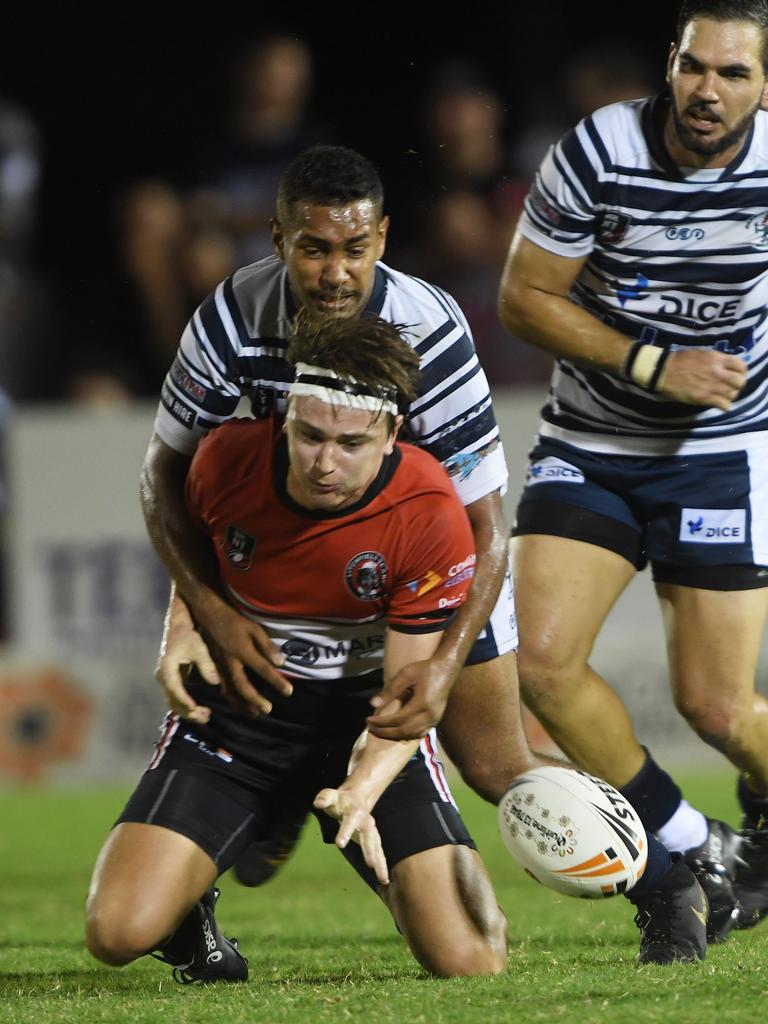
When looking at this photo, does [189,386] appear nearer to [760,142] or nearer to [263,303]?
[263,303]

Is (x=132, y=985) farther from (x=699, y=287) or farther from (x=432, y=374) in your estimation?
(x=699, y=287)

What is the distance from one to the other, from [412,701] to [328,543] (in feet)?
1.47

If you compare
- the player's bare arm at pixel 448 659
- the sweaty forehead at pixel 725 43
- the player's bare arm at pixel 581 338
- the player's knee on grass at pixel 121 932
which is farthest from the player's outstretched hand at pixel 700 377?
the player's knee on grass at pixel 121 932

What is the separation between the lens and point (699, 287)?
481 cm

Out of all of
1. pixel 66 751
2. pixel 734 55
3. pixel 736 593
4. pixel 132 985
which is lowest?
pixel 66 751

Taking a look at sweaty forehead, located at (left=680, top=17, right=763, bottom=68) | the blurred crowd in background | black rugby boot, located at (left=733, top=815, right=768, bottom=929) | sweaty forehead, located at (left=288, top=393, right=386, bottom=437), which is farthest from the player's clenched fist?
the blurred crowd in background

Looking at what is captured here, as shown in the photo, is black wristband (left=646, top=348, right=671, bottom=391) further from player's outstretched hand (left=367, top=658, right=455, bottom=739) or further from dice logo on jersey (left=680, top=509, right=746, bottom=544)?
player's outstretched hand (left=367, top=658, right=455, bottom=739)

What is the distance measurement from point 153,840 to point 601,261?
81.7 inches

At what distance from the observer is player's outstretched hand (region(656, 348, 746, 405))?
4.64m

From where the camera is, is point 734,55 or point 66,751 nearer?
point 734,55

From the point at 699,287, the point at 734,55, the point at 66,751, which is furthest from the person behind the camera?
the point at 66,751

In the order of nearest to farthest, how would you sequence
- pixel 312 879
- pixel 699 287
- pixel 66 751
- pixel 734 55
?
1. pixel 734 55
2. pixel 699 287
3. pixel 312 879
4. pixel 66 751

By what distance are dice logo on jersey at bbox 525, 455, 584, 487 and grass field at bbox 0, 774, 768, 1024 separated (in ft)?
4.45

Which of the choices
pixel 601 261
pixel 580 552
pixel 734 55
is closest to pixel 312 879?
pixel 580 552
